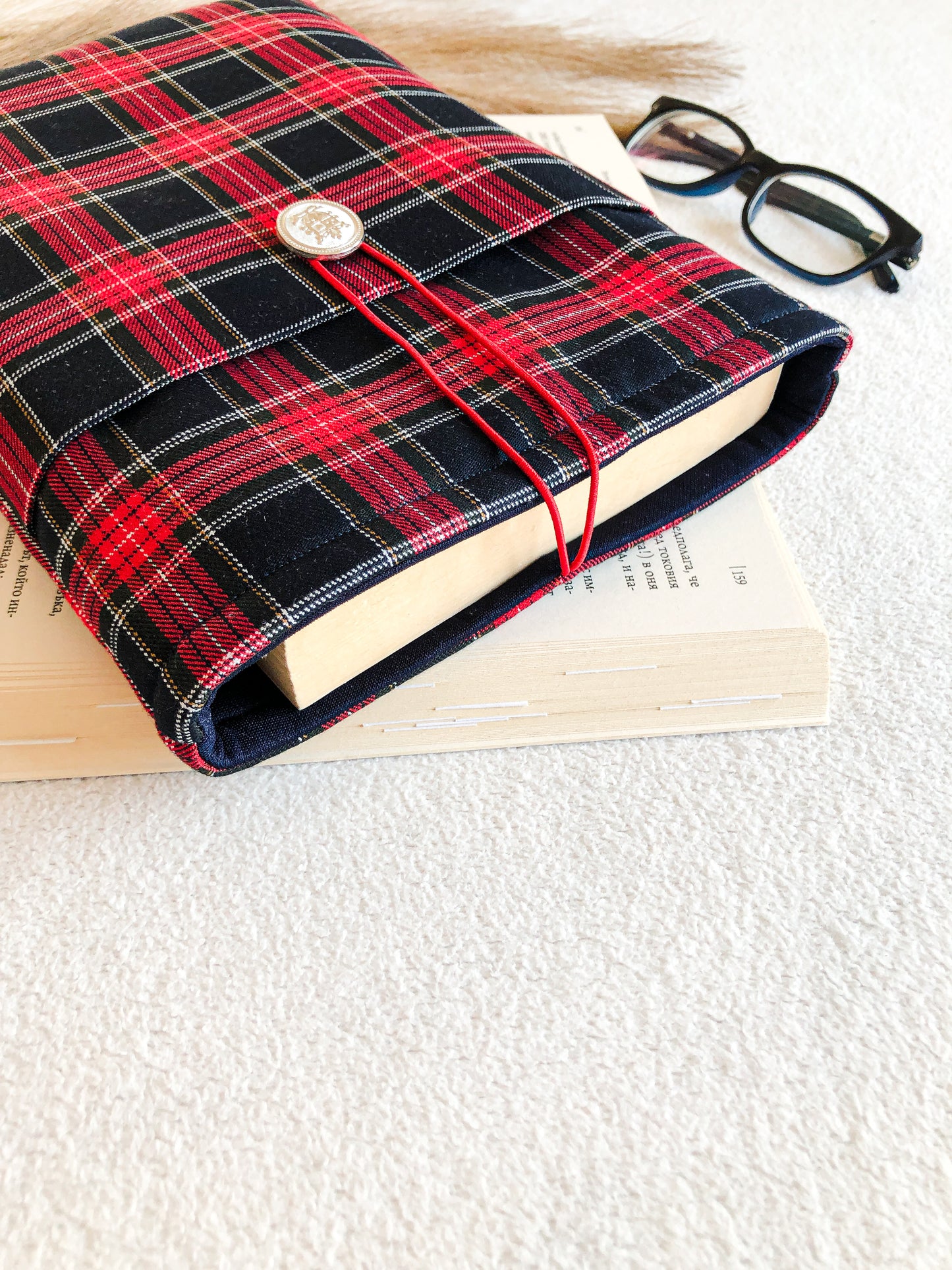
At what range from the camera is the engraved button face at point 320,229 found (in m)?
0.41

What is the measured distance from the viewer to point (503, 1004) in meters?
0.34

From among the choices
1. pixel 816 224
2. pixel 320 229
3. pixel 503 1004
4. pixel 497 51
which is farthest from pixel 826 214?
pixel 503 1004

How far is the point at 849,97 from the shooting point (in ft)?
2.69

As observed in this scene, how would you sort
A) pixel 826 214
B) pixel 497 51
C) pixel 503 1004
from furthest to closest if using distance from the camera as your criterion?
1. pixel 497 51
2. pixel 826 214
3. pixel 503 1004

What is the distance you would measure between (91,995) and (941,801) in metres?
0.31

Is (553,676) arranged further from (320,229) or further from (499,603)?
(320,229)

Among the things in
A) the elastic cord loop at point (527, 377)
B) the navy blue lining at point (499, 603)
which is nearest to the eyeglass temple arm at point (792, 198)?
the navy blue lining at point (499, 603)

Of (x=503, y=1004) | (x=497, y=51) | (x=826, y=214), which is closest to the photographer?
(x=503, y=1004)

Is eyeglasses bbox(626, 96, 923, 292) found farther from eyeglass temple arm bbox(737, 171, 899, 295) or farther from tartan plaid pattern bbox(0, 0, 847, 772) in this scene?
tartan plaid pattern bbox(0, 0, 847, 772)

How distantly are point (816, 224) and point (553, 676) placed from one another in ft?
1.47

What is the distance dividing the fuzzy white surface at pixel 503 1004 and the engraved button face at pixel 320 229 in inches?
7.7

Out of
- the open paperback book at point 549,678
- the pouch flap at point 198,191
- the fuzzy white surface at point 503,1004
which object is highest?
the pouch flap at point 198,191

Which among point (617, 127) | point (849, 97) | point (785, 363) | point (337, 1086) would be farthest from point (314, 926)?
point (849, 97)

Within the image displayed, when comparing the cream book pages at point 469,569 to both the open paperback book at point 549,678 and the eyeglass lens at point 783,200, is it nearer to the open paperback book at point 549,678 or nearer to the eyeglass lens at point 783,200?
the open paperback book at point 549,678
